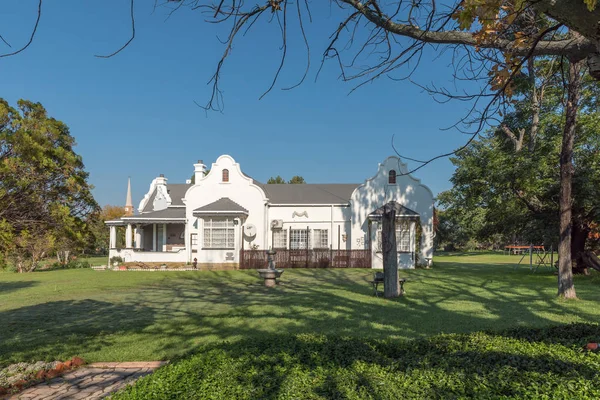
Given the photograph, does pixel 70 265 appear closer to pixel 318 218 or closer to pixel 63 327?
pixel 318 218

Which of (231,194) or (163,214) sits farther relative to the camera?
(163,214)

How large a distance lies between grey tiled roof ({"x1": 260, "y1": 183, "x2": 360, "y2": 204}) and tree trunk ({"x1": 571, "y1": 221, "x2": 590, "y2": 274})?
1315 cm

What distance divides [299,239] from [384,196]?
6634 mm

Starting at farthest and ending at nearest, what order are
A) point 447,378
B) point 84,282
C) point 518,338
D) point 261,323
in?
point 84,282, point 261,323, point 518,338, point 447,378

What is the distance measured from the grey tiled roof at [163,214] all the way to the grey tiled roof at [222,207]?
2623 millimetres

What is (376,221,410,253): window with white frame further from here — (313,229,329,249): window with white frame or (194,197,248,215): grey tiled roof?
(194,197,248,215): grey tiled roof

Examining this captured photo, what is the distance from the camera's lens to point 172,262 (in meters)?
24.4

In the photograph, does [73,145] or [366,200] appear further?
[366,200]

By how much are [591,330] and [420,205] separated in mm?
20598

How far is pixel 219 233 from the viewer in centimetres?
2431

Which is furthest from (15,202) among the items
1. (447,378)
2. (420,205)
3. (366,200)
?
(420,205)

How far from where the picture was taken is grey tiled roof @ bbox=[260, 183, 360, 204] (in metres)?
26.9

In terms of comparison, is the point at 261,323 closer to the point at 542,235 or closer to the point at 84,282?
the point at 84,282

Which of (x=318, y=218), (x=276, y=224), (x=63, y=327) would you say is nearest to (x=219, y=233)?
(x=276, y=224)
